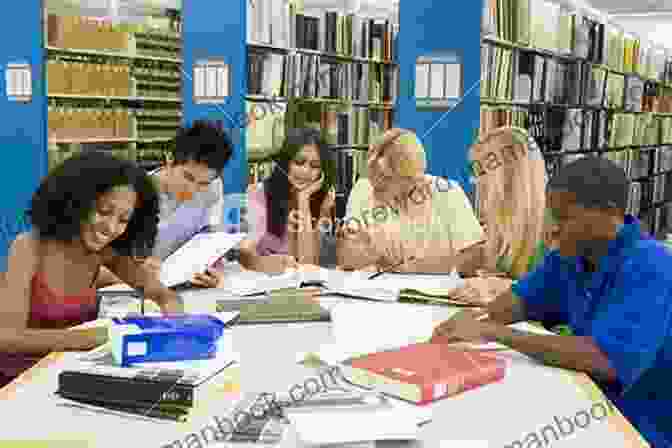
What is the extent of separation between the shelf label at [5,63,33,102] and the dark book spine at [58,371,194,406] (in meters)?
4.01

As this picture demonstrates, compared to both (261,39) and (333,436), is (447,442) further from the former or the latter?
(261,39)

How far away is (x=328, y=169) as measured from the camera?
355 centimetres

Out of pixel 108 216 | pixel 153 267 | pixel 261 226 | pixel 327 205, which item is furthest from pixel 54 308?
pixel 327 205

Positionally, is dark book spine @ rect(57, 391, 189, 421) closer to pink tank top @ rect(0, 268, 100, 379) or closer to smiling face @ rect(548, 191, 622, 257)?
pink tank top @ rect(0, 268, 100, 379)

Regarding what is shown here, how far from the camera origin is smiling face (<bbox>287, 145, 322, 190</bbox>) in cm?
346

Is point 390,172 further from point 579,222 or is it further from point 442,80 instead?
point 579,222

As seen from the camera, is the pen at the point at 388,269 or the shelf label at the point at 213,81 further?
the shelf label at the point at 213,81

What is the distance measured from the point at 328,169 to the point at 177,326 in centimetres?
198

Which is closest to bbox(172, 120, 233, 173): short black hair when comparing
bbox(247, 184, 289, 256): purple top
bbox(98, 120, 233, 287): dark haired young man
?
bbox(98, 120, 233, 287): dark haired young man

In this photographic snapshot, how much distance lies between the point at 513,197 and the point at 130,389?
174cm

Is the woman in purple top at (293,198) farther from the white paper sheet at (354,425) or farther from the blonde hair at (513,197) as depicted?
the white paper sheet at (354,425)

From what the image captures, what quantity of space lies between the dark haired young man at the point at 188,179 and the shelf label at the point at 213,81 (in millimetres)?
1247

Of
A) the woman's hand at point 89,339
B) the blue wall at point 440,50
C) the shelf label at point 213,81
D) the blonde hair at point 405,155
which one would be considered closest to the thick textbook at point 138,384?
the woman's hand at point 89,339

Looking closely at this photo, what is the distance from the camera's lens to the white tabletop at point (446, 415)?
1.27 metres
